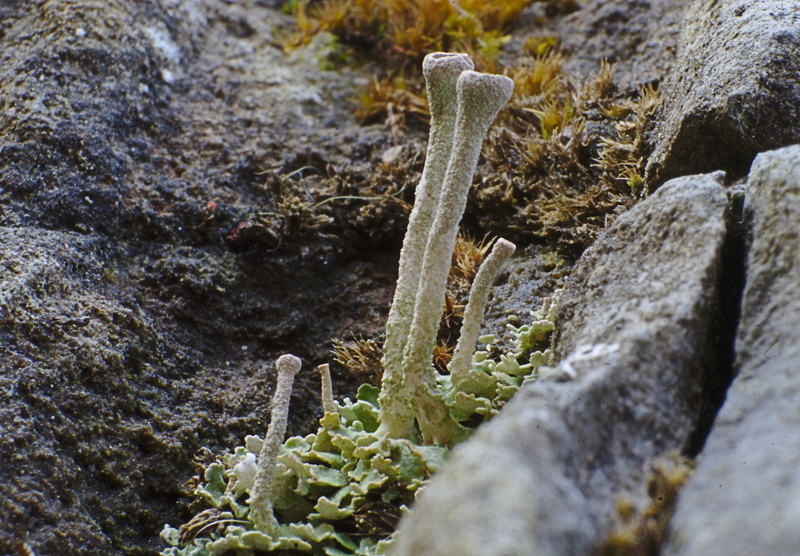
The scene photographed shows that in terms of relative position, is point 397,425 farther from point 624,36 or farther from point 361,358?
point 624,36

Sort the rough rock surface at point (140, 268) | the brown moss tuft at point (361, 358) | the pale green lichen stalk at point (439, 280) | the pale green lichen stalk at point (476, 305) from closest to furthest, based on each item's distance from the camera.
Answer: the pale green lichen stalk at point (439, 280) < the pale green lichen stalk at point (476, 305) < the rough rock surface at point (140, 268) < the brown moss tuft at point (361, 358)

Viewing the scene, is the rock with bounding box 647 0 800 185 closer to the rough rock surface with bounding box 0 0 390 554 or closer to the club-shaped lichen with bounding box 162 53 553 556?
the club-shaped lichen with bounding box 162 53 553 556

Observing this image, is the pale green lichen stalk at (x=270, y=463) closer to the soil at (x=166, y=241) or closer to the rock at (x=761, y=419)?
the soil at (x=166, y=241)

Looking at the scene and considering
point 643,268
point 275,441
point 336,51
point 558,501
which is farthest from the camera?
point 336,51

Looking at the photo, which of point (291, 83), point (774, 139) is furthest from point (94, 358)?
point (774, 139)

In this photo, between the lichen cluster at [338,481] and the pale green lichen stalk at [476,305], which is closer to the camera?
the lichen cluster at [338,481]

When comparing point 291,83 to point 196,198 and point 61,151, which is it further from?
point 61,151

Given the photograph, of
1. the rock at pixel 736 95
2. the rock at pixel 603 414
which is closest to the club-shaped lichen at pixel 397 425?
the rock at pixel 603 414
